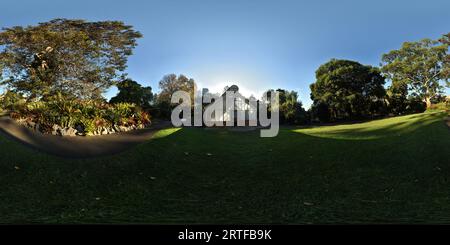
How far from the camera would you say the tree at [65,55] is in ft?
85.6

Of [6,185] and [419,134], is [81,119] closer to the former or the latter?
[6,185]

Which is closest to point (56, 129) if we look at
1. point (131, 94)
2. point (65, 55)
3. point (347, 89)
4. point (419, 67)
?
point (131, 94)

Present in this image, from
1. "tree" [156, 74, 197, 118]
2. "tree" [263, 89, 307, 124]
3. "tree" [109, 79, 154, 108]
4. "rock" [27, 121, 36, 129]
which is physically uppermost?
"tree" [156, 74, 197, 118]

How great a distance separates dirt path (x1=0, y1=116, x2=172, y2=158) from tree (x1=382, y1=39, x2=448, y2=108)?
110 ft

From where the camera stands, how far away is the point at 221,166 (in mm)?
8547

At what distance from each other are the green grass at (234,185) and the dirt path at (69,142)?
0.54 meters

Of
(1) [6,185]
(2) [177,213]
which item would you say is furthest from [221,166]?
(1) [6,185]

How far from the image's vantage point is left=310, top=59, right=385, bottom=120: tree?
97.0 feet

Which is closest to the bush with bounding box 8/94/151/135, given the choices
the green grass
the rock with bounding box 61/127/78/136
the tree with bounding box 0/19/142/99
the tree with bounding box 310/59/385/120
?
the rock with bounding box 61/127/78/136

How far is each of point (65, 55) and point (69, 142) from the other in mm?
19531

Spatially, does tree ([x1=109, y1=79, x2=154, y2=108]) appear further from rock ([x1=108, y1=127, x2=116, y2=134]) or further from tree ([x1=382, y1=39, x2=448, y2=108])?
tree ([x1=382, y1=39, x2=448, y2=108])

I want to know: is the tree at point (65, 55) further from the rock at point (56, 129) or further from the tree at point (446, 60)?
the tree at point (446, 60)

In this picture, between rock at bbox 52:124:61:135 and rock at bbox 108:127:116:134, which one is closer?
rock at bbox 52:124:61:135
